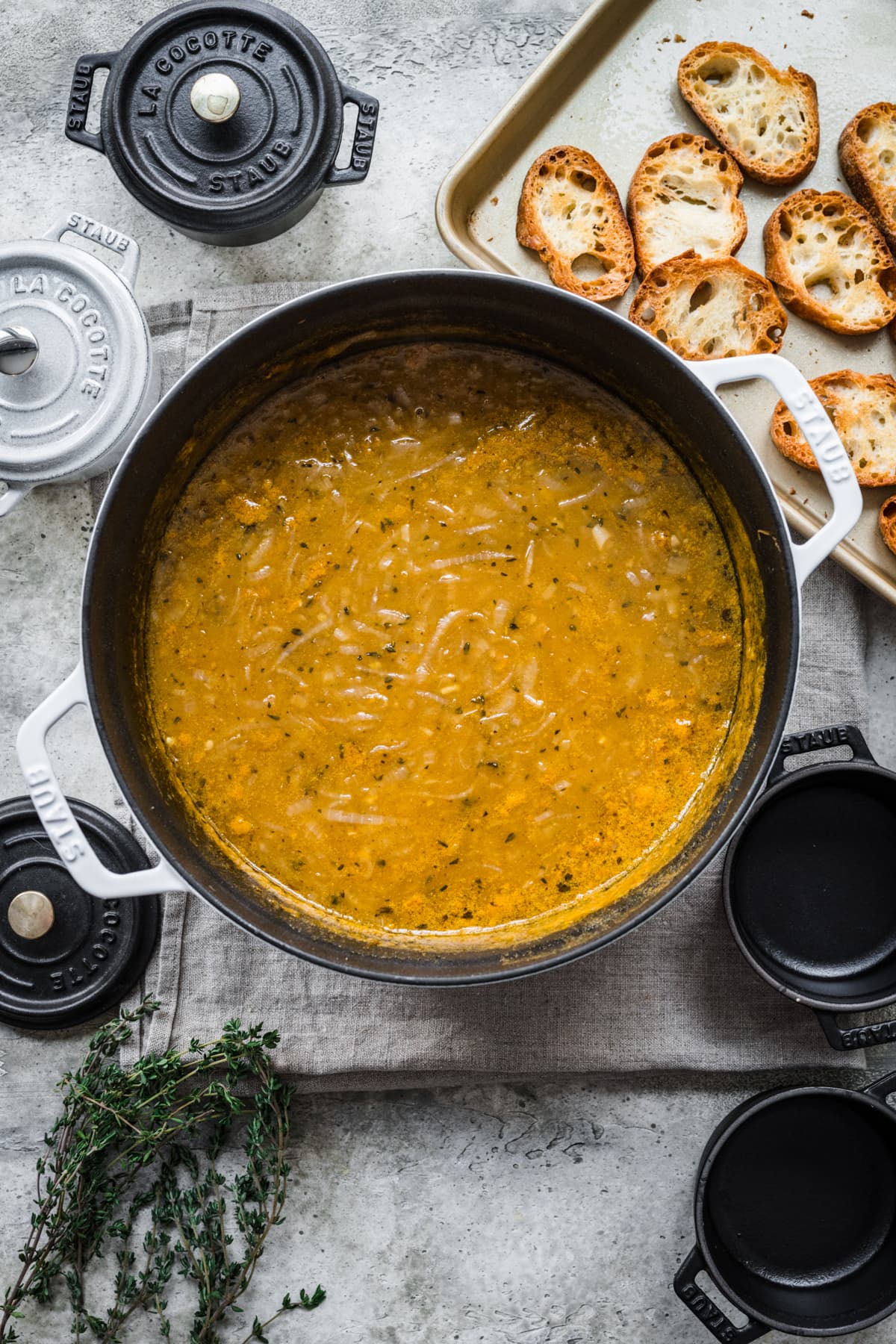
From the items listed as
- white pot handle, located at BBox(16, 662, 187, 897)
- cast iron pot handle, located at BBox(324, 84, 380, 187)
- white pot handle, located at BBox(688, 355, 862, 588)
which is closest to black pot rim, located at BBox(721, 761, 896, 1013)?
white pot handle, located at BBox(688, 355, 862, 588)

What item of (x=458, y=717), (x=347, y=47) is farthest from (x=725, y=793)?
(x=347, y=47)

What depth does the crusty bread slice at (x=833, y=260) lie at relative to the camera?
2.52 m

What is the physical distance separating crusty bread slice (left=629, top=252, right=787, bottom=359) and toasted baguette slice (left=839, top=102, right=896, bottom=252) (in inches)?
12.7

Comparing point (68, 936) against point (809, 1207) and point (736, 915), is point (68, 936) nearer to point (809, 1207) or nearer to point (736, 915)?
point (736, 915)

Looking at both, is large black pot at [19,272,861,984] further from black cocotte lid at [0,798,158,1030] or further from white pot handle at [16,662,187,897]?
black cocotte lid at [0,798,158,1030]

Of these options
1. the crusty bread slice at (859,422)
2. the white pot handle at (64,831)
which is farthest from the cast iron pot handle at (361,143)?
the white pot handle at (64,831)

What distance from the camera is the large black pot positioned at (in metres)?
2.01

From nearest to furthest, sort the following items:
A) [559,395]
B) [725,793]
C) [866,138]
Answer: [725,793] → [559,395] → [866,138]

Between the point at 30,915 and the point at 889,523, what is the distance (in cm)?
201

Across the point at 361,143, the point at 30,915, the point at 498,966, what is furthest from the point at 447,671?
the point at 361,143

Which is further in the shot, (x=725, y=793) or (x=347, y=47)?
(x=347, y=47)

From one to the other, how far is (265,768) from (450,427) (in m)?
0.78

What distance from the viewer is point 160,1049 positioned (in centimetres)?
245

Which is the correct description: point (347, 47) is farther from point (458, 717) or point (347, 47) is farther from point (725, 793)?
point (725, 793)
